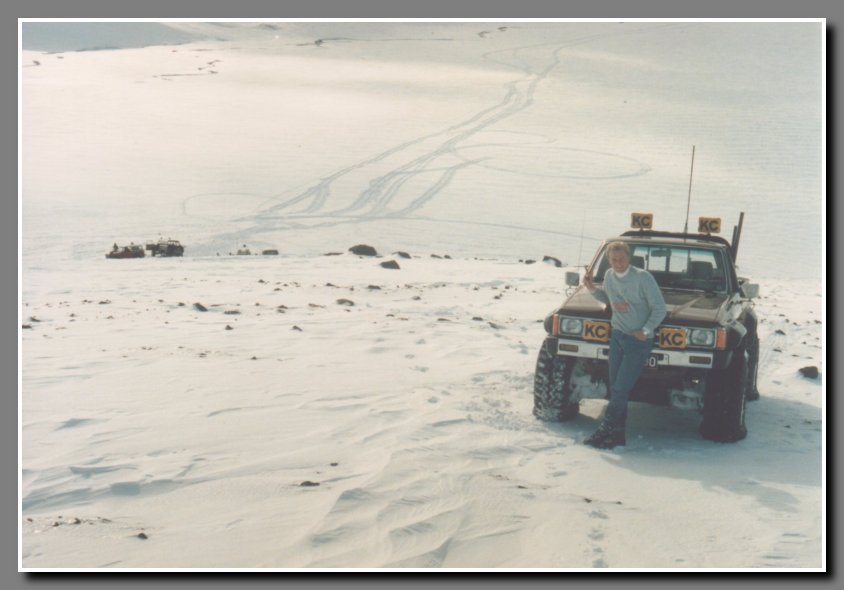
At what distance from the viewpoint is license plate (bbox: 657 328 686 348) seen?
691 centimetres

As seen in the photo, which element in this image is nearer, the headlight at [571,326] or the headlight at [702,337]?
the headlight at [702,337]

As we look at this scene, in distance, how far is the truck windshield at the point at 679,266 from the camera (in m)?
8.10

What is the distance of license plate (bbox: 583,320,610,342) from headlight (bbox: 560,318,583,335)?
0.13 feet

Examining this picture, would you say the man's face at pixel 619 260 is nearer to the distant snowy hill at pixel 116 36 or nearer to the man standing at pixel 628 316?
the man standing at pixel 628 316

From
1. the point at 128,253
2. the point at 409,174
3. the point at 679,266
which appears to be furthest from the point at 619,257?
the point at 409,174

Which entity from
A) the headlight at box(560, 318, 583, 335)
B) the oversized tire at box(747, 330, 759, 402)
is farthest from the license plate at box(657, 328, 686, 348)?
the oversized tire at box(747, 330, 759, 402)

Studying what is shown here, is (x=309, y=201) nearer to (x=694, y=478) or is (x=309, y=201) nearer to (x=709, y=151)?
(x=709, y=151)

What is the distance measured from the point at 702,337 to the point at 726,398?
519 millimetres

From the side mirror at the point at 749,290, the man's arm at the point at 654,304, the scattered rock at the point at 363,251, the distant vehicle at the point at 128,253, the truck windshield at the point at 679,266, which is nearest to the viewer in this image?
the man's arm at the point at 654,304

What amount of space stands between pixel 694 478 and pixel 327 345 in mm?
4372

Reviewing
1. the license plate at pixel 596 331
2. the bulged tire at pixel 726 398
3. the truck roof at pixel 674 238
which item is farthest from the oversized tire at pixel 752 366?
the license plate at pixel 596 331

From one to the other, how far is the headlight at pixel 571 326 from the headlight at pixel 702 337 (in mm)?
756

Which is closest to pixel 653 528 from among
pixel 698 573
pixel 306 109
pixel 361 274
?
pixel 698 573

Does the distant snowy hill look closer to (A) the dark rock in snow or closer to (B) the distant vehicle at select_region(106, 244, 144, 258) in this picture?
(B) the distant vehicle at select_region(106, 244, 144, 258)
